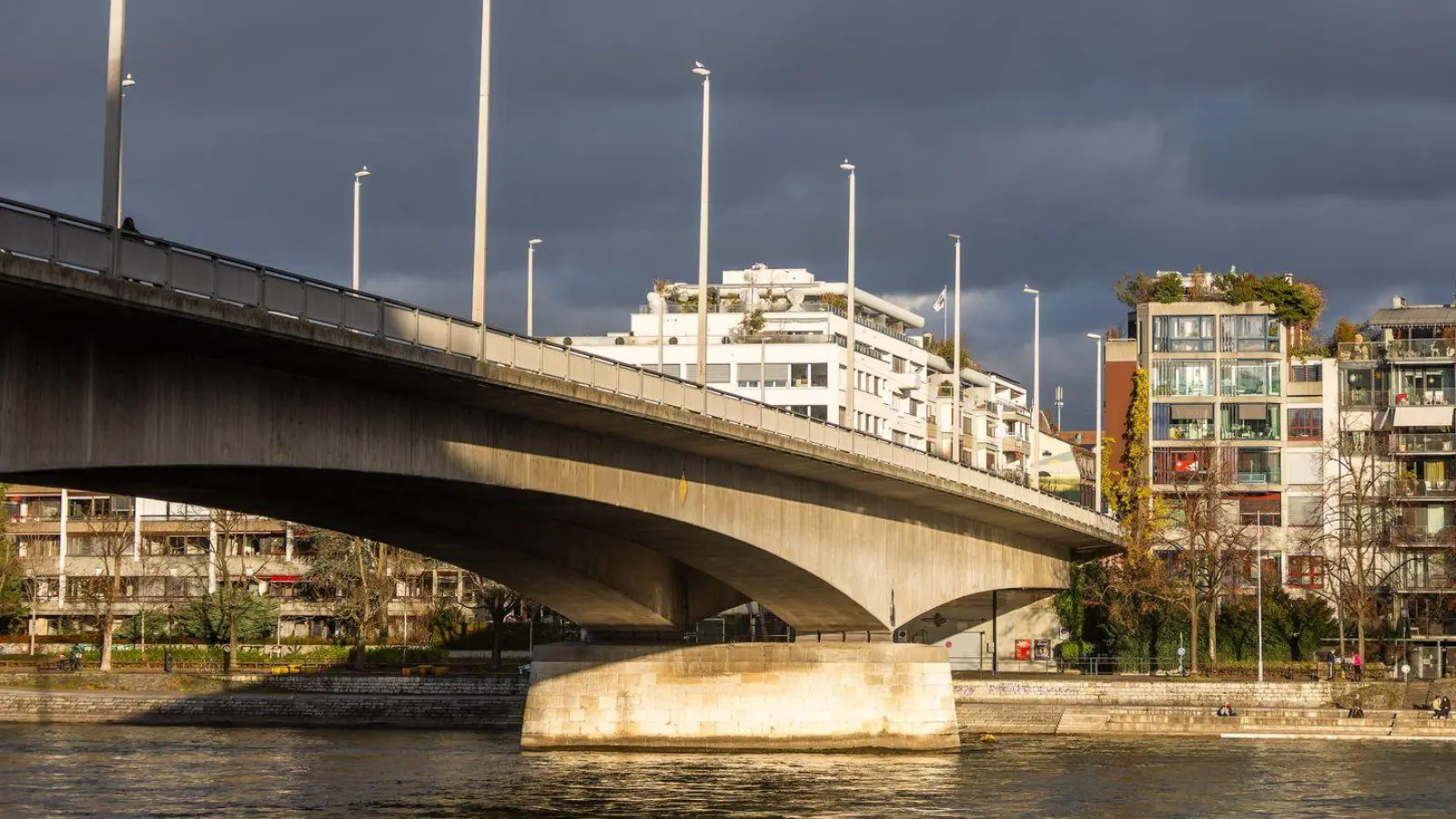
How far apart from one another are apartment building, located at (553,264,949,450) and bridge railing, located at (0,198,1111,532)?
47130mm

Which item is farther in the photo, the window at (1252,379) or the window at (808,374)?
the window at (1252,379)

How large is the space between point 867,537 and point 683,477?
1415 centimetres

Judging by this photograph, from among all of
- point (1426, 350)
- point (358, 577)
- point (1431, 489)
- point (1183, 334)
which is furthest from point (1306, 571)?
point (358, 577)

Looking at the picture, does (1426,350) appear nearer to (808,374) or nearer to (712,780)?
(808,374)

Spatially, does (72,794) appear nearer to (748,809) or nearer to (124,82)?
(748,809)

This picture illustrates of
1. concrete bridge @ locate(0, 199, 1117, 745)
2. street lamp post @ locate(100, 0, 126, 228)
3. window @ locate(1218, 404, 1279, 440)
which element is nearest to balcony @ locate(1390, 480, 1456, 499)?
window @ locate(1218, 404, 1279, 440)

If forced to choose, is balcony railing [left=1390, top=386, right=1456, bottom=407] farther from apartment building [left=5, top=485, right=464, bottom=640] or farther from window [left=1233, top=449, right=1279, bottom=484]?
apartment building [left=5, top=485, right=464, bottom=640]

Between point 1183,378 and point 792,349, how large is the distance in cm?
2420

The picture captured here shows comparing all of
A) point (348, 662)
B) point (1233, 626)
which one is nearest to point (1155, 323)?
point (1233, 626)

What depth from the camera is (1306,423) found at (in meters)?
127

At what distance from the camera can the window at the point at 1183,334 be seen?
5069 inches

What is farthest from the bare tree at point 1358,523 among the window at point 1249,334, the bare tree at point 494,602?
the bare tree at point 494,602

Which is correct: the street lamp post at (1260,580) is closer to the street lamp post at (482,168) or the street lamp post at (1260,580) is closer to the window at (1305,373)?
the window at (1305,373)

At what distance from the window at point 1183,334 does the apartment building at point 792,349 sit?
A: 17.8 metres
